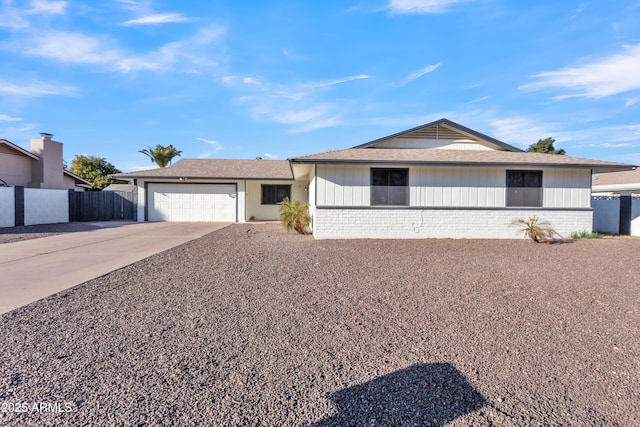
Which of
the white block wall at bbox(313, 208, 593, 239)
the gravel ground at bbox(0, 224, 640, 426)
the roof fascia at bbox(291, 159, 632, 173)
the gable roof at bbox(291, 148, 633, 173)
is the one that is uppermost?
the gable roof at bbox(291, 148, 633, 173)

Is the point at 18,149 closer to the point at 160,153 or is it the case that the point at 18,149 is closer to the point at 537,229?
the point at 160,153

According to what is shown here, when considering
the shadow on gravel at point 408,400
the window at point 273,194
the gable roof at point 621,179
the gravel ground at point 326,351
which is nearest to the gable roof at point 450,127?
the window at point 273,194

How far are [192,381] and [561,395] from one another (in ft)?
9.49

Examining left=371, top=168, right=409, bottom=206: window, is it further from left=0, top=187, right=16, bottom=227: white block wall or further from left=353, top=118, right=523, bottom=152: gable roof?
left=0, top=187, right=16, bottom=227: white block wall

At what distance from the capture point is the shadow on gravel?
7.44 ft

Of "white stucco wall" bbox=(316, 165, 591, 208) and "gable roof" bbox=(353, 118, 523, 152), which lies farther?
"gable roof" bbox=(353, 118, 523, 152)

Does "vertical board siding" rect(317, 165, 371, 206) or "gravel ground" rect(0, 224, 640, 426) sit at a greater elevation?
"vertical board siding" rect(317, 165, 371, 206)

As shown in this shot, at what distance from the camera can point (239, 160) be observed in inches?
933

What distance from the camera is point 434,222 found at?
12164 mm

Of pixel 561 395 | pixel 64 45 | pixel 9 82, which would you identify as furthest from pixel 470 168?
pixel 9 82

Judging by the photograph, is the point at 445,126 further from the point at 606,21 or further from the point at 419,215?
the point at 606,21

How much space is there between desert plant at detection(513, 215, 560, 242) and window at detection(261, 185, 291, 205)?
42.5 feet

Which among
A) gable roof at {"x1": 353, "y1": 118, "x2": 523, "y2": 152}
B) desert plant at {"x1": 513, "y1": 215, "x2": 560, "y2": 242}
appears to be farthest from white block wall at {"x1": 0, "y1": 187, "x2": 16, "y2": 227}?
desert plant at {"x1": 513, "y1": 215, "x2": 560, "y2": 242}

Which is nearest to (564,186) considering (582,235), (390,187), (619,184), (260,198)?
(582,235)
